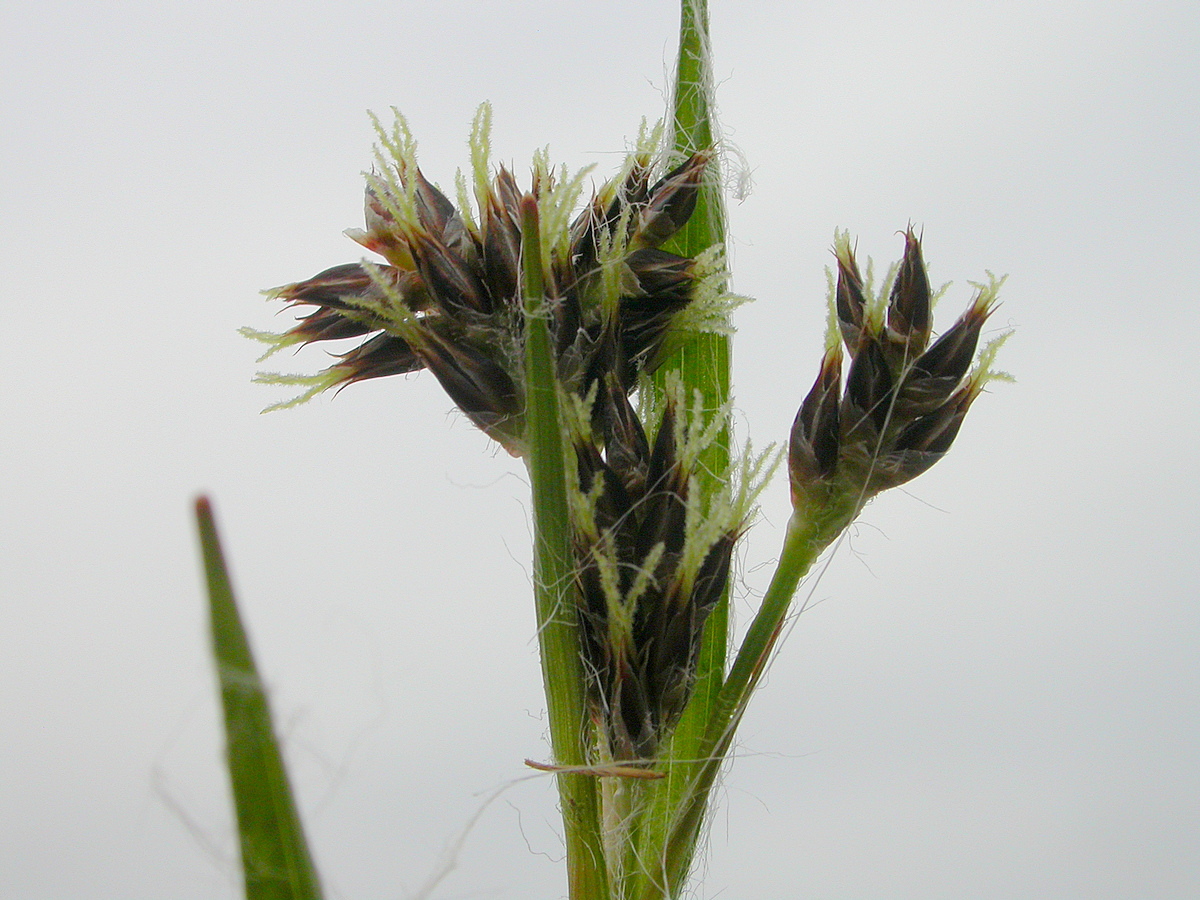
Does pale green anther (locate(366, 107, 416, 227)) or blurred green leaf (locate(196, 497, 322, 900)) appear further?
pale green anther (locate(366, 107, 416, 227))

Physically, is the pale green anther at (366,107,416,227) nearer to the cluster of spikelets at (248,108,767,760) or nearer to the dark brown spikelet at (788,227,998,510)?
the cluster of spikelets at (248,108,767,760)

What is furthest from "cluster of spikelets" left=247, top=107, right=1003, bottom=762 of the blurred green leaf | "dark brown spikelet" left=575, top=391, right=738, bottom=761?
the blurred green leaf

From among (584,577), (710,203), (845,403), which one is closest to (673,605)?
(584,577)

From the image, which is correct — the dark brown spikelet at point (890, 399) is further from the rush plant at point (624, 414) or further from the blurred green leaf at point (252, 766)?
the blurred green leaf at point (252, 766)

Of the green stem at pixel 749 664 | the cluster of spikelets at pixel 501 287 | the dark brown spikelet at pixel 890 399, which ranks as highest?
the cluster of spikelets at pixel 501 287

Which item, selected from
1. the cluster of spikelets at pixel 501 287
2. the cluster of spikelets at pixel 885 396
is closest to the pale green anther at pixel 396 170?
the cluster of spikelets at pixel 501 287

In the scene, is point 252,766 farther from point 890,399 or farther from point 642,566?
point 890,399

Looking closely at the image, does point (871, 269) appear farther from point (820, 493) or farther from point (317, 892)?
point (317, 892)

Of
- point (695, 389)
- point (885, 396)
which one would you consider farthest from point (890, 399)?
point (695, 389)
